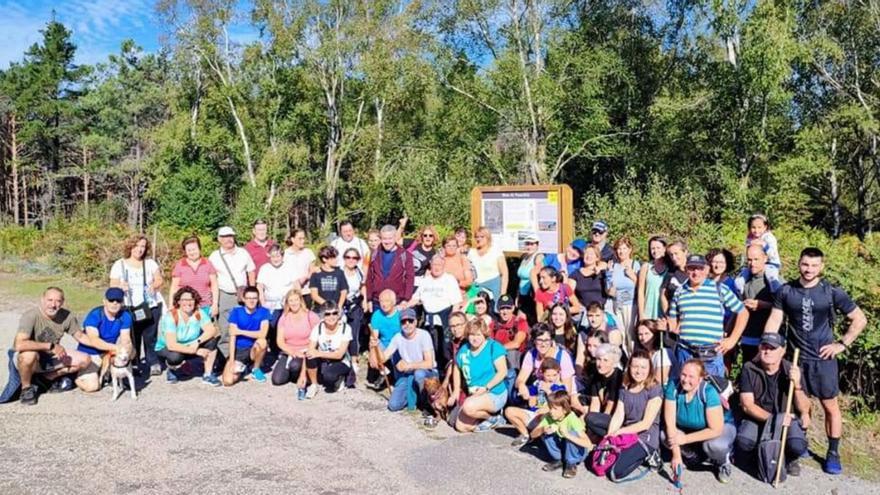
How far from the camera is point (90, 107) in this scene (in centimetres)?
4444

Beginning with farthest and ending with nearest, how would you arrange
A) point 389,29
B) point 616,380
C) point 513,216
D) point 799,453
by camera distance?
point 389,29 < point 513,216 < point 616,380 < point 799,453

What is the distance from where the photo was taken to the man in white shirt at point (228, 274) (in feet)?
26.9

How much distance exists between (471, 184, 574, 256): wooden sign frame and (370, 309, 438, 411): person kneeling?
295cm

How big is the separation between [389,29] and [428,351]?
24.9m

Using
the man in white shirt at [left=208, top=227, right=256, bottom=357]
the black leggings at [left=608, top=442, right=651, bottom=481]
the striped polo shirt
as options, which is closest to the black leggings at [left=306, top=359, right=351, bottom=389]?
the man in white shirt at [left=208, top=227, right=256, bottom=357]

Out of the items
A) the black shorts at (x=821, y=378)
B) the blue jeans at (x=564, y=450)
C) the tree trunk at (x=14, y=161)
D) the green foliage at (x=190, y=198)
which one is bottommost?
the blue jeans at (x=564, y=450)

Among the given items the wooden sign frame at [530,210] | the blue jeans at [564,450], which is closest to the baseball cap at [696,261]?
the blue jeans at [564,450]

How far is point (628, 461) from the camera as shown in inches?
199

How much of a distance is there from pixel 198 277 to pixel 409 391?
2993mm

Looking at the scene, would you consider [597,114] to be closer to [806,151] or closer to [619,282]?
[806,151]

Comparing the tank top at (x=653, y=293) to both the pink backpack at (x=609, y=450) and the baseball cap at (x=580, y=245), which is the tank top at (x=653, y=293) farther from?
the pink backpack at (x=609, y=450)

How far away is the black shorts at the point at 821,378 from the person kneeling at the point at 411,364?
10.8ft

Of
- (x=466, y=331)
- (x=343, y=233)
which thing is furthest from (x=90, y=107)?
(x=466, y=331)

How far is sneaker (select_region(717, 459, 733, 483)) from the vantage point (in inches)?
197
